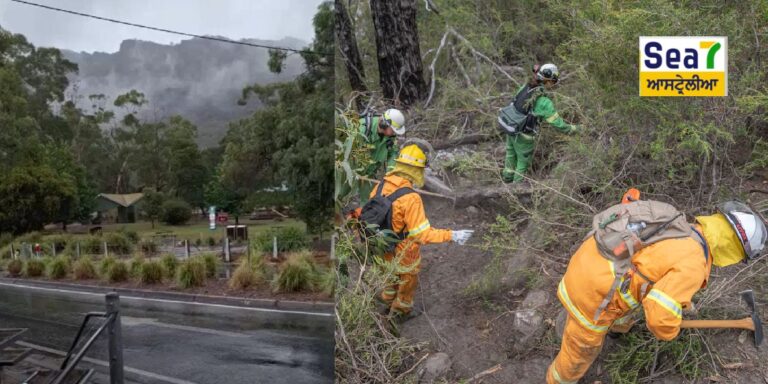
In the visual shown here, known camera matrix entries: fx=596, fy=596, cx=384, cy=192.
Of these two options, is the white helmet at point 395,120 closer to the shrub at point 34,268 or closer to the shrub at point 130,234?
the shrub at point 130,234

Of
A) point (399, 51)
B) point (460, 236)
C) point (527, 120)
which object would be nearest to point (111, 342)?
point (460, 236)

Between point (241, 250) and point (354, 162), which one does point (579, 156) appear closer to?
point (354, 162)

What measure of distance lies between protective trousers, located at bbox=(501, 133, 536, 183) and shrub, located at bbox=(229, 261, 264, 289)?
1.03 metres

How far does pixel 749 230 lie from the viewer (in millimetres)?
1872

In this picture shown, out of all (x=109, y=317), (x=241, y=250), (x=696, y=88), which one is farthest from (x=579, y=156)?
(x=109, y=317)

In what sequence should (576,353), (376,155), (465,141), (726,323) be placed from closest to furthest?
(726,323), (576,353), (376,155), (465,141)

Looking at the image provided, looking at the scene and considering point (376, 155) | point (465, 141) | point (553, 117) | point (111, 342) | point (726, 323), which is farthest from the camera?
point (465, 141)

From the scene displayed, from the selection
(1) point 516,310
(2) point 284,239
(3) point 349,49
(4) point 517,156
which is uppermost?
(3) point 349,49

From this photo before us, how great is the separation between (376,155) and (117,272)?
107cm

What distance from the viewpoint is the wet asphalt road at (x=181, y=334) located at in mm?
1909

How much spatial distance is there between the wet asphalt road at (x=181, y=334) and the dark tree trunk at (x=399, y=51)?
1.13 m

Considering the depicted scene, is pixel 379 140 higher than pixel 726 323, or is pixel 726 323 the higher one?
pixel 379 140

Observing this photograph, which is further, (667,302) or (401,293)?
(401,293)

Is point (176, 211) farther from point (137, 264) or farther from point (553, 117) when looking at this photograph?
point (553, 117)
